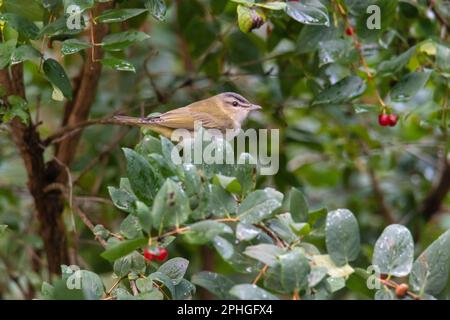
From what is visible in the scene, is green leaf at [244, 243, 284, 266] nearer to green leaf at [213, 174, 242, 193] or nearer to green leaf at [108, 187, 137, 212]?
green leaf at [213, 174, 242, 193]

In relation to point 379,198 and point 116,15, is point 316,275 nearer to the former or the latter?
point 116,15

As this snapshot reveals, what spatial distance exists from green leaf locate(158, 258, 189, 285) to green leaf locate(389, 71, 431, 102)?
0.83m

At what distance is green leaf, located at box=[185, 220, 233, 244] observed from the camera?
50.9 inches

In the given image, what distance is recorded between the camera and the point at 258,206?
4.59 ft

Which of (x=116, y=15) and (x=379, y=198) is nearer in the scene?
(x=116, y=15)

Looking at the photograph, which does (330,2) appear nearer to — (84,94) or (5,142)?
(84,94)

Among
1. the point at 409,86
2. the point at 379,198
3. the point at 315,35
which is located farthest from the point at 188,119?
the point at 379,198

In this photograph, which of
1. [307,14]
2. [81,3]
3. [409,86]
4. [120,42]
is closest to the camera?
[81,3]

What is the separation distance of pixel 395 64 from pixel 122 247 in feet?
3.53

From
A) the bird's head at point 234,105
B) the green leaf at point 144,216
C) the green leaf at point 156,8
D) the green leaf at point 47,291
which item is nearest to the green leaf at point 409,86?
the bird's head at point 234,105

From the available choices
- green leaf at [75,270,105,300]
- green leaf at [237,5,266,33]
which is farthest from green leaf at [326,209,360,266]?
green leaf at [237,5,266,33]

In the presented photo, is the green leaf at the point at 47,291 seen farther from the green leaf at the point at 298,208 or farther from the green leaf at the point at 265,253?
the green leaf at the point at 298,208

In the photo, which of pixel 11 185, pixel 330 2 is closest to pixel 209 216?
pixel 330 2
